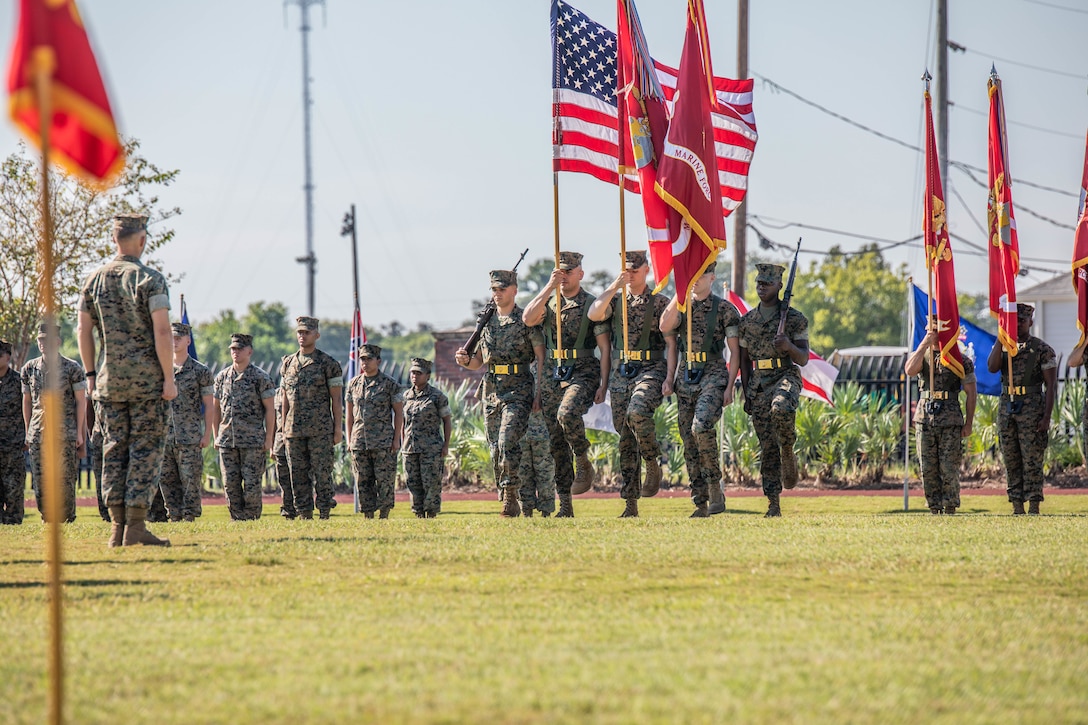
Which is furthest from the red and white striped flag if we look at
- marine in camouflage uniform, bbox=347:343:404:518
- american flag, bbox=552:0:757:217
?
marine in camouflage uniform, bbox=347:343:404:518

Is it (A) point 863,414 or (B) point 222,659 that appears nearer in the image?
(B) point 222,659

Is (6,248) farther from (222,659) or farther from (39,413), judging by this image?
(222,659)

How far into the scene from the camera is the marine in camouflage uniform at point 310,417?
14500mm

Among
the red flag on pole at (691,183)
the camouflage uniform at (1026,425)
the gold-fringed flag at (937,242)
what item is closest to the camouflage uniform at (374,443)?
the red flag on pole at (691,183)

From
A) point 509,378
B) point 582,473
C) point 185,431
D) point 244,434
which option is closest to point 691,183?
point 509,378

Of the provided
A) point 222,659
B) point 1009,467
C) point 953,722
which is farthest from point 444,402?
point 953,722

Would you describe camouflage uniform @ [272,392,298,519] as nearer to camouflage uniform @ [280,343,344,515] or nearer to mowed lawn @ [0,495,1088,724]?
camouflage uniform @ [280,343,344,515]

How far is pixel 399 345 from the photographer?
119000 mm

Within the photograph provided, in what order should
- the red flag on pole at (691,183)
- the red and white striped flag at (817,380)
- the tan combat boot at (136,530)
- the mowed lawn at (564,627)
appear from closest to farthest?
the mowed lawn at (564,627) → the tan combat boot at (136,530) → the red flag on pole at (691,183) → the red and white striped flag at (817,380)

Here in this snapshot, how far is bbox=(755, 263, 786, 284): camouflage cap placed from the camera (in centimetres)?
1280

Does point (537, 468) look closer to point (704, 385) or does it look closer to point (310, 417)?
point (704, 385)

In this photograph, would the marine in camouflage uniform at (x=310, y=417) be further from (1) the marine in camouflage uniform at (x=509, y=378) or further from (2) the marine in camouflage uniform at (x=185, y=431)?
(1) the marine in camouflage uniform at (x=509, y=378)

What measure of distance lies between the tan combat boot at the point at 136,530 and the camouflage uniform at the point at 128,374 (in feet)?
0.20

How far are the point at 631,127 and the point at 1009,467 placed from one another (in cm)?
495
